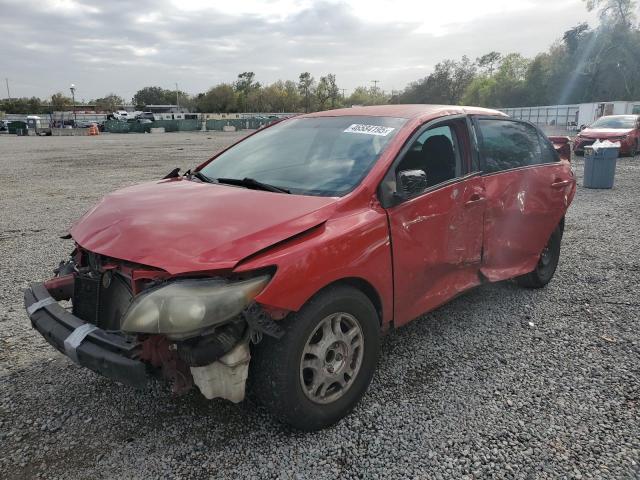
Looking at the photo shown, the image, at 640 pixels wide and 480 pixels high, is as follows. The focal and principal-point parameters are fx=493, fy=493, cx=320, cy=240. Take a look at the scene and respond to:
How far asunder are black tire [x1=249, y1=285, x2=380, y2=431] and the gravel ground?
0.51 feet

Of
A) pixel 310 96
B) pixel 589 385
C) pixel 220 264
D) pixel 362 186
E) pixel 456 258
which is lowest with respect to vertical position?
pixel 589 385

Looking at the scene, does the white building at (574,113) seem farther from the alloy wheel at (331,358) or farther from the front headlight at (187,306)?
the front headlight at (187,306)

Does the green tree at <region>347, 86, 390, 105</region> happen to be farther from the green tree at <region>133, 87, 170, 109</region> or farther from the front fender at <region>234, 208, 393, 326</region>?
the front fender at <region>234, 208, 393, 326</region>

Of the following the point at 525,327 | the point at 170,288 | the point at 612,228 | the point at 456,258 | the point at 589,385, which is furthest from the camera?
the point at 612,228

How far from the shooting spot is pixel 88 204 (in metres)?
9.74

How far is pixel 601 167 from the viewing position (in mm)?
11539

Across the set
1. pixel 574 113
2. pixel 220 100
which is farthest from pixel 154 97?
pixel 574 113

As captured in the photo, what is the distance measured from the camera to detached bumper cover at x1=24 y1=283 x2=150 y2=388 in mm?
2283

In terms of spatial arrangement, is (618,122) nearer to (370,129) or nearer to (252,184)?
(370,129)

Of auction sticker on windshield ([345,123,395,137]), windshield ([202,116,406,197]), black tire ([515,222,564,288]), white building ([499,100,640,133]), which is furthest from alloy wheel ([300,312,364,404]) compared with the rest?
white building ([499,100,640,133])

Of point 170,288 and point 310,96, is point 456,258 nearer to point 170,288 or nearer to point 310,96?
point 170,288

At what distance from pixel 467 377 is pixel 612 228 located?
5.61 meters

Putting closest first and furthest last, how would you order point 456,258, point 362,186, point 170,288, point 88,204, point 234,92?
point 170,288
point 362,186
point 456,258
point 88,204
point 234,92

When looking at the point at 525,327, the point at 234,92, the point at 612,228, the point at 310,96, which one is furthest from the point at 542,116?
the point at 234,92
